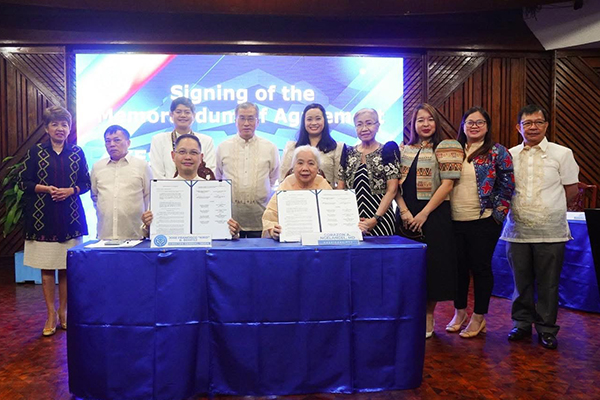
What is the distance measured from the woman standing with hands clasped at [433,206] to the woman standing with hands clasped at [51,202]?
256 centimetres

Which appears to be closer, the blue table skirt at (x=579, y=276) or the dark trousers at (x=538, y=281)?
the dark trousers at (x=538, y=281)

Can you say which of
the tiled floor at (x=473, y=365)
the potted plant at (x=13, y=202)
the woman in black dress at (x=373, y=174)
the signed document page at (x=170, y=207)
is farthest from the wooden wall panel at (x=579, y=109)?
the potted plant at (x=13, y=202)

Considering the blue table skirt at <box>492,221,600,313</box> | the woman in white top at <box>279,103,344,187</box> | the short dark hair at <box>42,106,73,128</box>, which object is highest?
the short dark hair at <box>42,106,73,128</box>

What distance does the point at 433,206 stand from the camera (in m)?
3.38

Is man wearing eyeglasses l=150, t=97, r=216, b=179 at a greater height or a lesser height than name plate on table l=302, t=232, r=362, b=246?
greater

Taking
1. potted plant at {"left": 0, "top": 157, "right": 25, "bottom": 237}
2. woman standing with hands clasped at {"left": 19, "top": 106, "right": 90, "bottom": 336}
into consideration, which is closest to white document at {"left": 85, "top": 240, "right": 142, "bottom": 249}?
woman standing with hands clasped at {"left": 19, "top": 106, "right": 90, "bottom": 336}

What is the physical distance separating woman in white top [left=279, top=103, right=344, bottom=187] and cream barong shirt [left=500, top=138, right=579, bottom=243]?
135cm

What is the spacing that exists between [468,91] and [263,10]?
122 inches

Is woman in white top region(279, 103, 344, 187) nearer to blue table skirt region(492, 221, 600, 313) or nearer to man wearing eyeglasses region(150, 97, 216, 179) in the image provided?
man wearing eyeglasses region(150, 97, 216, 179)

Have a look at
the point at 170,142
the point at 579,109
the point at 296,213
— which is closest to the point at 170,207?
the point at 296,213

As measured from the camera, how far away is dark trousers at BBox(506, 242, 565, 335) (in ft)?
11.3

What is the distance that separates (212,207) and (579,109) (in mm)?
6364

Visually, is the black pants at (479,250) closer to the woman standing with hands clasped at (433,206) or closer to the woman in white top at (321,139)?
the woman standing with hands clasped at (433,206)
